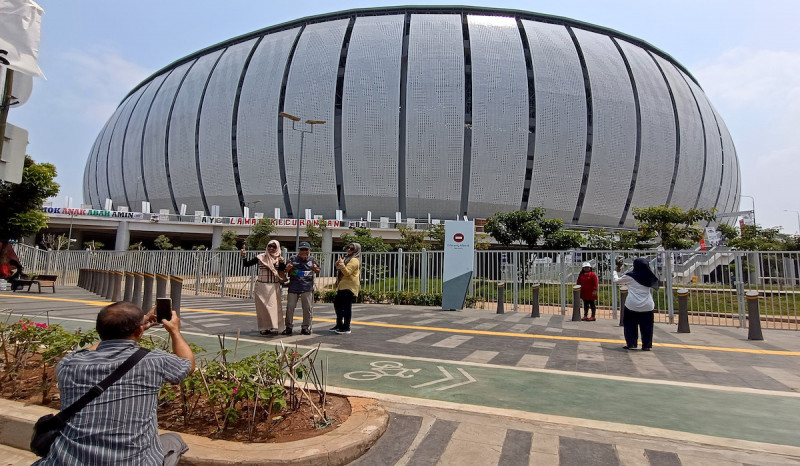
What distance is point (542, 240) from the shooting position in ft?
95.2

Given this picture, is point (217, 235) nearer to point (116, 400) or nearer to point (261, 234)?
point (261, 234)

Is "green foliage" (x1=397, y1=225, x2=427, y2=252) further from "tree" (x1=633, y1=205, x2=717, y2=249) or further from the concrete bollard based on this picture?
the concrete bollard

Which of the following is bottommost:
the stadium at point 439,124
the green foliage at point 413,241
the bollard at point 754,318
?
the bollard at point 754,318

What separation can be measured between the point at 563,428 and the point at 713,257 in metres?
10.3

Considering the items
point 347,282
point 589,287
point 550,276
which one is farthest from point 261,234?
point 347,282

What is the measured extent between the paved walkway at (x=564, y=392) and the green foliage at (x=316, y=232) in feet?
86.5

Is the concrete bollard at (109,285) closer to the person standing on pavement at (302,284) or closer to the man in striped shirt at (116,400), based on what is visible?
the person standing on pavement at (302,284)

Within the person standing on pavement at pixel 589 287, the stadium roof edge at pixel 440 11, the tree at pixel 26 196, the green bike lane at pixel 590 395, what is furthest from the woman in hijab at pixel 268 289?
the stadium roof edge at pixel 440 11

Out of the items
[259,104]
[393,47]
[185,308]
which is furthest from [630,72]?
[185,308]

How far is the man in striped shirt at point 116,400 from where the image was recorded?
1.83m

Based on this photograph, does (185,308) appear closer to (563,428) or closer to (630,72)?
(563,428)

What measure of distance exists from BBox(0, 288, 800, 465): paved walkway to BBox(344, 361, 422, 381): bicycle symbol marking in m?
0.02

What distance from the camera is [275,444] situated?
2.88m

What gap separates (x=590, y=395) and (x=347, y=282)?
4.32 m
